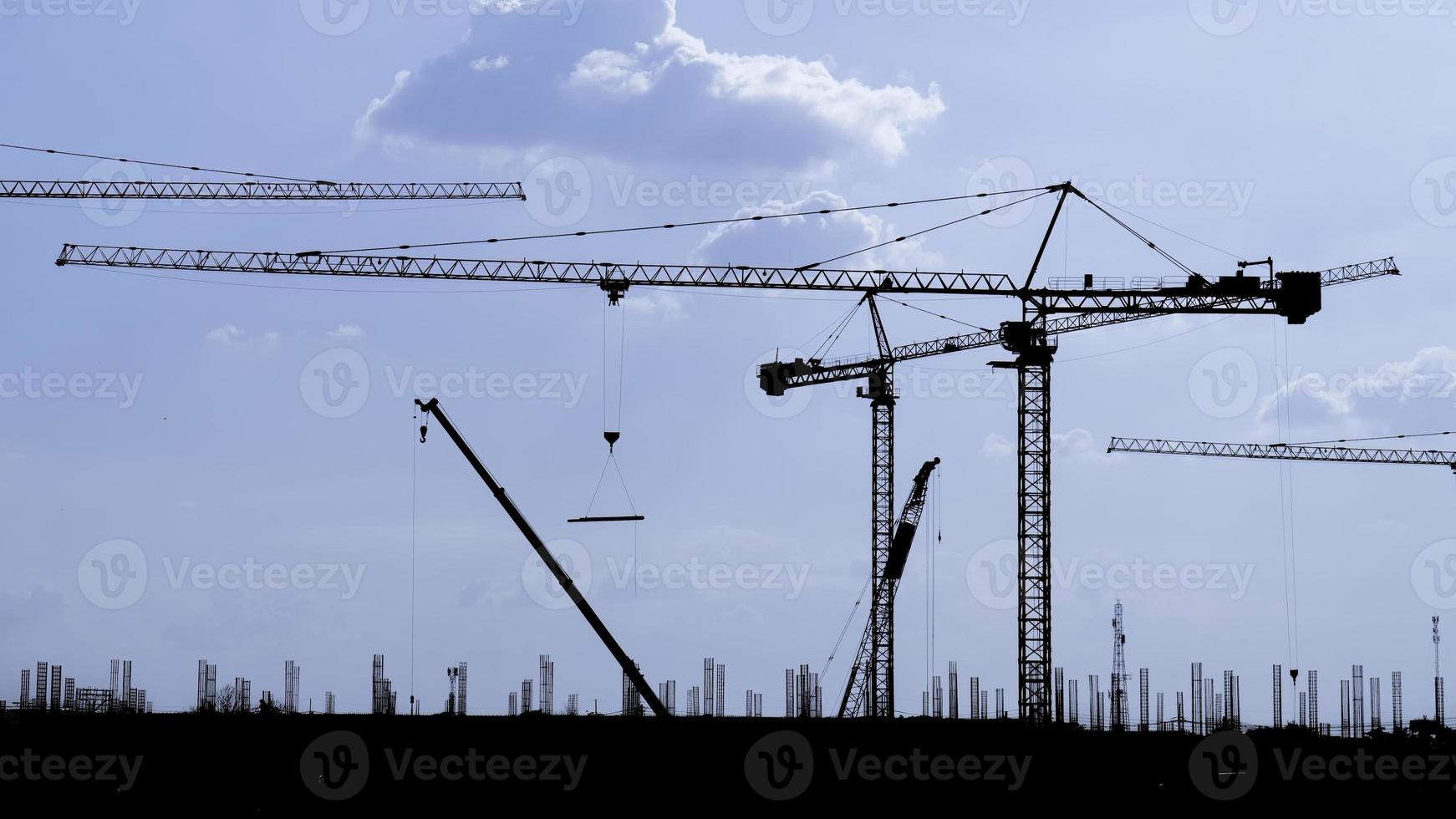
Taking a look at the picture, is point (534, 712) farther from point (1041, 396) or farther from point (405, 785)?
point (1041, 396)

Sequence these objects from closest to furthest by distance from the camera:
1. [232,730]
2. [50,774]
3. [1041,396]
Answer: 1. [50,774]
2. [232,730]
3. [1041,396]

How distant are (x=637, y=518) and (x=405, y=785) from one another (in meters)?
14.7

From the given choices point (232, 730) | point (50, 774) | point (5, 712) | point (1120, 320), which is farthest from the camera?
point (1120, 320)

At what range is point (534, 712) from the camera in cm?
8125

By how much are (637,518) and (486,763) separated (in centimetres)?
1216

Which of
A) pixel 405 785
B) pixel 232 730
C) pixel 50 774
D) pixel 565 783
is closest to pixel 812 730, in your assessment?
pixel 565 783

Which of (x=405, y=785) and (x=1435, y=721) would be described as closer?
(x=405, y=785)

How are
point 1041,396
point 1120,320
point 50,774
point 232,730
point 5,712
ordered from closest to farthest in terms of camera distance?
point 50,774 < point 232,730 < point 5,712 < point 1041,396 < point 1120,320

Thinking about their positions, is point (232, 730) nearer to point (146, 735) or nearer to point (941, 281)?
point (146, 735)

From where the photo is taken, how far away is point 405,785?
70.1 meters

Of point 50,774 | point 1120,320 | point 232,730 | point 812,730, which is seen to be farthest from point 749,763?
point 1120,320

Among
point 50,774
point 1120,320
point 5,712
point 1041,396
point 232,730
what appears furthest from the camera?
point 1120,320

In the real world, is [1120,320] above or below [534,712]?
above

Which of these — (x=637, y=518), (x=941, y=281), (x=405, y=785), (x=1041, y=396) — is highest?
(x=941, y=281)
